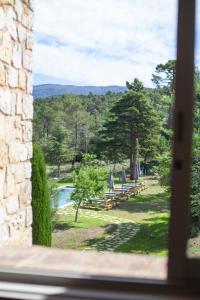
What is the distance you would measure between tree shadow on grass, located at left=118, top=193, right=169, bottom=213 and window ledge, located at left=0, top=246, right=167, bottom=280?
12.5m

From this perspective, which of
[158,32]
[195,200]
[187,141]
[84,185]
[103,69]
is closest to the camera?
[187,141]

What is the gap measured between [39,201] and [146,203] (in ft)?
35.1

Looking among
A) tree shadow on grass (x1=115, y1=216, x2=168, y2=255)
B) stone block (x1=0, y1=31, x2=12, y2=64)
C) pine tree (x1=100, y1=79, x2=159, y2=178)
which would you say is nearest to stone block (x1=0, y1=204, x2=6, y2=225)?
stone block (x1=0, y1=31, x2=12, y2=64)

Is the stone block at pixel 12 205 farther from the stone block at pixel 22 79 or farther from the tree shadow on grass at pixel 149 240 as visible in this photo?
the tree shadow on grass at pixel 149 240

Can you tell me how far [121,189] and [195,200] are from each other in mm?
7077

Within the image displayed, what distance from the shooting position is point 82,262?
1782mm

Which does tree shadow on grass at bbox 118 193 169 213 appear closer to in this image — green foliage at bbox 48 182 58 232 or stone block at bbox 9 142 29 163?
green foliage at bbox 48 182 58 232

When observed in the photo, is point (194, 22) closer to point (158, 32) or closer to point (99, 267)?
point (99, 267)

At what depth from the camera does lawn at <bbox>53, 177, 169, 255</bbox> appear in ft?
36.0

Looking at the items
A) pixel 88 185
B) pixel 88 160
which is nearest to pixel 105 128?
pixel 88 160

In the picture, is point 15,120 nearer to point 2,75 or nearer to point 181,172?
point 2,75

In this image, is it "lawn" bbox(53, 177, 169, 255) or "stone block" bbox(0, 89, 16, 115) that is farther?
Answer: "lawn" bbox(53, 177, 169, 255)

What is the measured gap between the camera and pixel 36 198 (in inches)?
182

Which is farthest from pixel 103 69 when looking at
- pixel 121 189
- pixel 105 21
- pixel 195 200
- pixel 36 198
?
pixel 36 198
